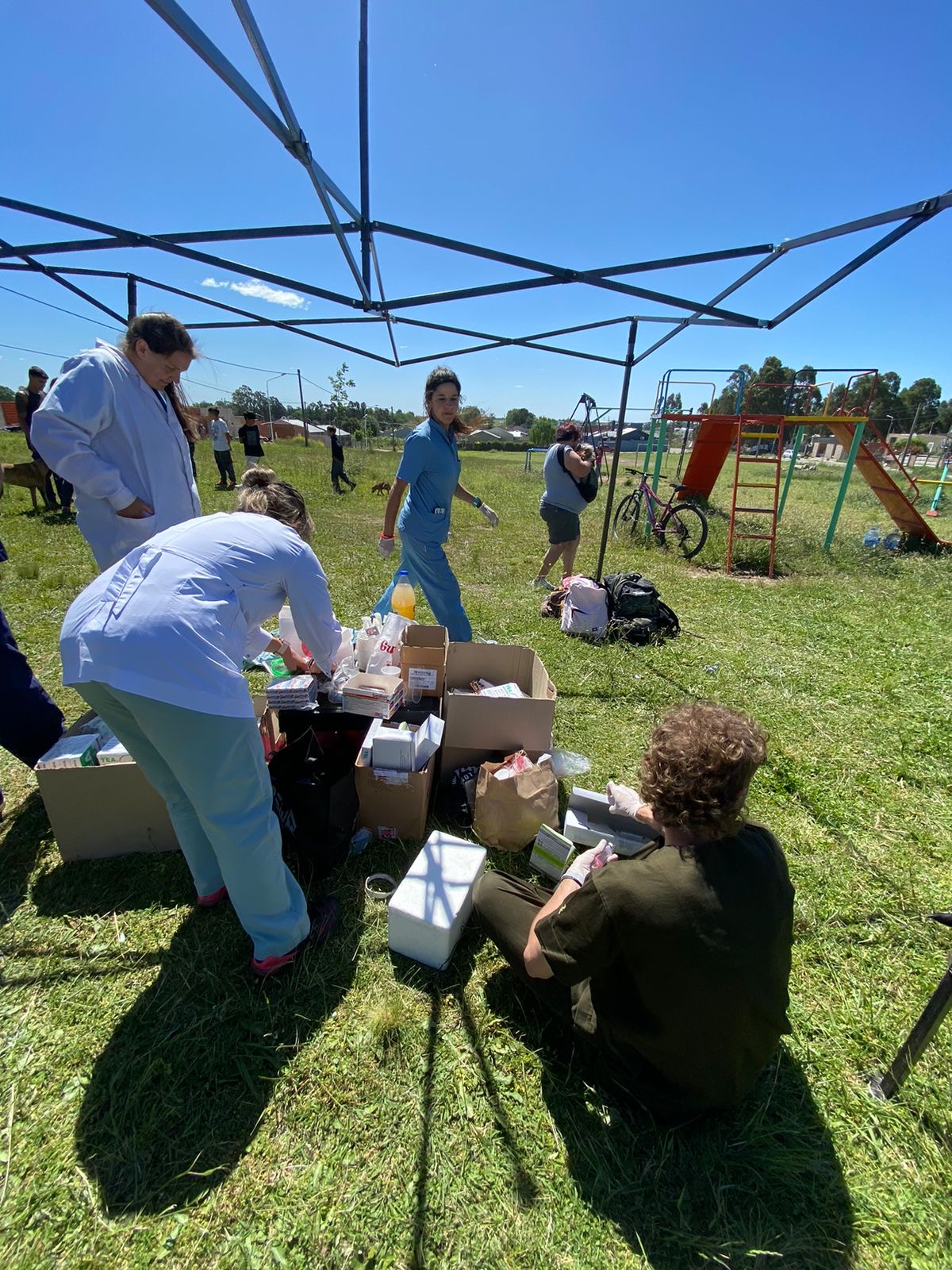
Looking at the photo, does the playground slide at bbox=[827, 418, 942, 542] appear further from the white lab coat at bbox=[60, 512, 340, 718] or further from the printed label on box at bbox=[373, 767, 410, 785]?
the white lab coat at bbox=[60, 512, 340, 718]

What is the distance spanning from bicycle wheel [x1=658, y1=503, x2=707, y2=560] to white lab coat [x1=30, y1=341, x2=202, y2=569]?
7525mm

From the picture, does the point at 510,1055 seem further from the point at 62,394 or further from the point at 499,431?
the point at 499,431

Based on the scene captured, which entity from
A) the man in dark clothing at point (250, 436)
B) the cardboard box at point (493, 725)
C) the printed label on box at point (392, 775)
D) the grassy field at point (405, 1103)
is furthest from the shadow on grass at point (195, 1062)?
the man in dark clothing at point (250, 436)

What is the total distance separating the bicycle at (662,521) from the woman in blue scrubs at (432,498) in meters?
5.86

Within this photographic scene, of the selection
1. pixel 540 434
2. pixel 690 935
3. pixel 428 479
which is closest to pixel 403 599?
pixel 428 479

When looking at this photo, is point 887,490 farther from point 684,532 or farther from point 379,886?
point 379,886

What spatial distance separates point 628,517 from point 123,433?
338 inches

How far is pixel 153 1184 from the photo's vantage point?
141 cm

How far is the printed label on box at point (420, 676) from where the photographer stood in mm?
2914

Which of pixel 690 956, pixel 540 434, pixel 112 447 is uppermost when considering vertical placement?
pixel 112 447

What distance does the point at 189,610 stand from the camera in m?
1.47

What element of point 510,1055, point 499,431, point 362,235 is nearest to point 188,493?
point 362,235

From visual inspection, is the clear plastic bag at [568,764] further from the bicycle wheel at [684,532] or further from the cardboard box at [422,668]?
the bicycle wheel at [684,532]

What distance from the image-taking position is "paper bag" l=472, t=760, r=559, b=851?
245 cm
